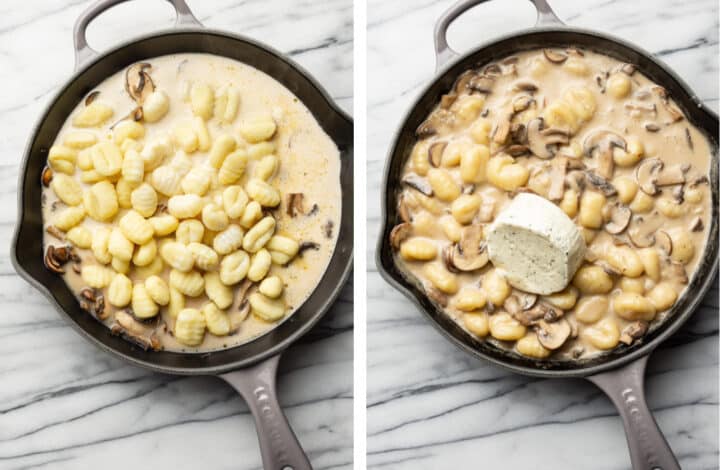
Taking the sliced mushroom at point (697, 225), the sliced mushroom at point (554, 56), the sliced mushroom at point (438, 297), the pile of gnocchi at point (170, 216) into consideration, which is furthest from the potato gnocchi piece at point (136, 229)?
the sliced mushroom at point (697, 225)

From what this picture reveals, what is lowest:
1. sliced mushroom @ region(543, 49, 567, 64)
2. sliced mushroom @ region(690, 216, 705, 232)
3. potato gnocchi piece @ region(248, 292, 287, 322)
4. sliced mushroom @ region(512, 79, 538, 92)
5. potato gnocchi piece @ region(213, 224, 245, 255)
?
potato gnocchi piece @ region(248, 292, 287, 322)

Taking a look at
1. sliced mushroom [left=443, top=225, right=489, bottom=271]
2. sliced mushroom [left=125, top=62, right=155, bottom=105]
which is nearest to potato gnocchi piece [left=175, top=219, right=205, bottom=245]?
sliced mushroom [left=125, top=62, right=155, bottom=105]

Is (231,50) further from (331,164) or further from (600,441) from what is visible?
(600,441)

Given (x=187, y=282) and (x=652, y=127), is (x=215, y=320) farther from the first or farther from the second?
(x=652, y=127)

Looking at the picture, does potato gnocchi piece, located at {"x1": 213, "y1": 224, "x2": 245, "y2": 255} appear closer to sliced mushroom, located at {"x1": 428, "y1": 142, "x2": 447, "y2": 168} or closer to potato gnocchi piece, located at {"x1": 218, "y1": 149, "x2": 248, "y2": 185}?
potato gnocchi piece, located at {"x1": 218, "y1": 149, "x2": 248, "y2": 185}

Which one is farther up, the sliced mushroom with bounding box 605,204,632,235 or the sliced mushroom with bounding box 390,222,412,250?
the sliced mushroom with bounding box 605,204,632,235

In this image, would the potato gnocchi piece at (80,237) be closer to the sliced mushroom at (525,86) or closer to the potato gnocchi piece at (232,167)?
the potato gnocchi piece at (232,167)

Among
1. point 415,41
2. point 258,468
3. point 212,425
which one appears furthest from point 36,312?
point 415,41
